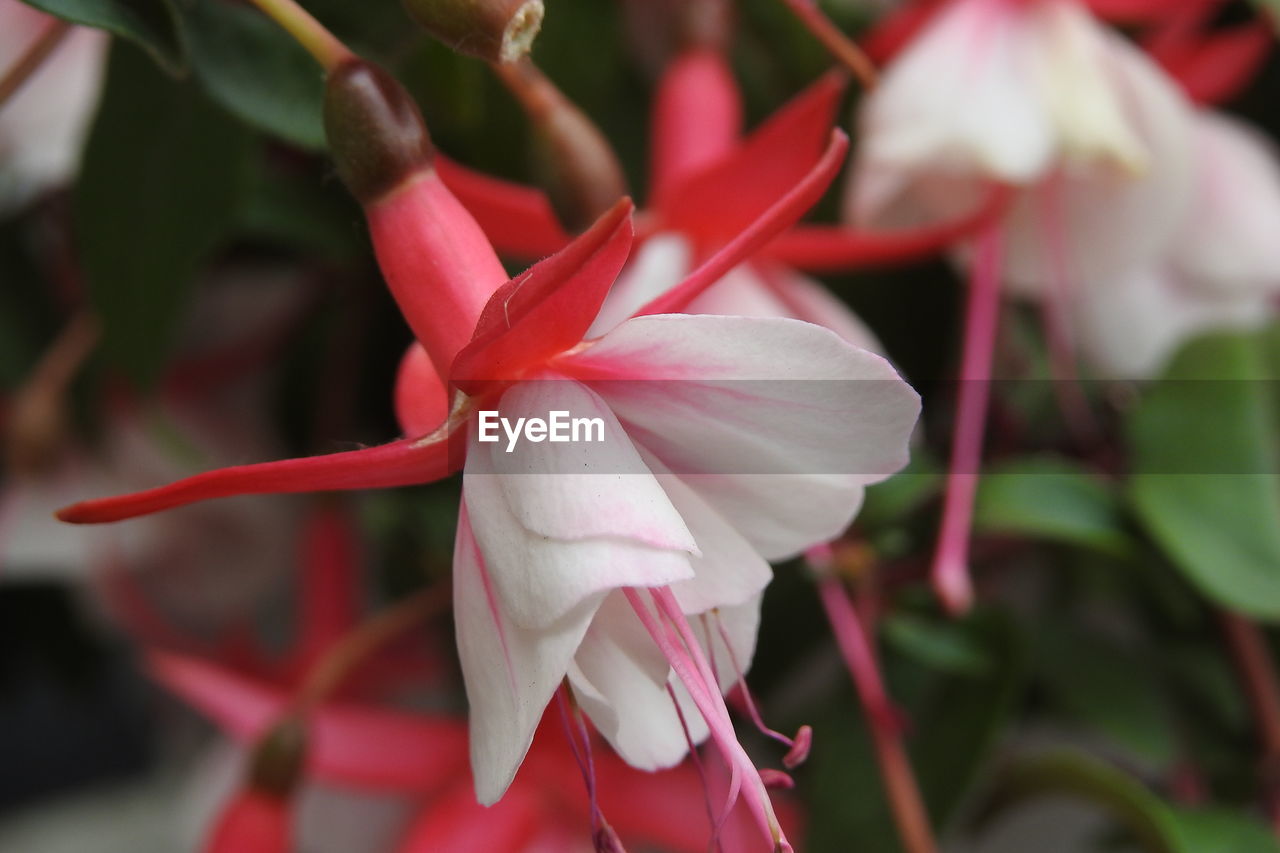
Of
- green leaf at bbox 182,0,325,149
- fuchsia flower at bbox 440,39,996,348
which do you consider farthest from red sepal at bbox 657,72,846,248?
green leaf at bbox 182,0,325,149

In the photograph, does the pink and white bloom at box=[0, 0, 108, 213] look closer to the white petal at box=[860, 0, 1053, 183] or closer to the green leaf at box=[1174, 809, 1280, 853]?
the white petal at box=[860, 0, 1053, 183]

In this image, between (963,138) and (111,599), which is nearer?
(963,138)

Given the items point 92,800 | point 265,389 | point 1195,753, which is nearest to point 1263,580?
point 1195,753

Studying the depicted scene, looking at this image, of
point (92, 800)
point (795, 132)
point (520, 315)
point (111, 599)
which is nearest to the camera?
point (520, 315)

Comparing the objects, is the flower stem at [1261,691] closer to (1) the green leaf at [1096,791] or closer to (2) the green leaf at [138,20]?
(1) the green leaf at [1096,791]

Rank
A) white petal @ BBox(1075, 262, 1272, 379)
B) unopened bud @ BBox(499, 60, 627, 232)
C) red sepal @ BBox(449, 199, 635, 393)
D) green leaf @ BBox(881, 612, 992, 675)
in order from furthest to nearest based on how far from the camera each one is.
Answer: white petal @ BBox(1075, 262, 1272, 379)
green leaf @ BBox(881, 612, 992, 675)
unopened bud @ BBox(499, 60, 627, 232)
red sepal @ BBox(449, 199, 635, 393)

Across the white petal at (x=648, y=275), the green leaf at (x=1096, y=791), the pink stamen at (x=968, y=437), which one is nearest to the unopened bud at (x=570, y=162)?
the white petal at (x=648, y=275)

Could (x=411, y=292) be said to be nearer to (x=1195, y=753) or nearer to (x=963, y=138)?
(x=963, y=138)
